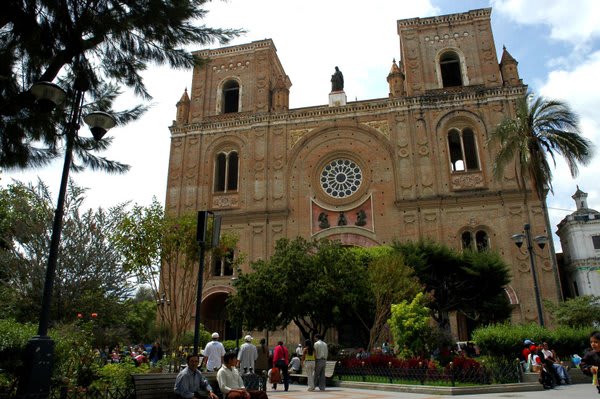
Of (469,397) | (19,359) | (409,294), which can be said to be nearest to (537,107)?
(409,294)

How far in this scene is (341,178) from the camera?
91.0 feet

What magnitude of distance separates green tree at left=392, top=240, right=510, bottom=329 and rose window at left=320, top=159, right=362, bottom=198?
6.02 m

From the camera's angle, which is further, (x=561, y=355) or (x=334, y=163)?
(x=334, y=163)

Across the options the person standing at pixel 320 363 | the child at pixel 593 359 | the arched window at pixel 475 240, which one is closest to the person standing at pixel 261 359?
the person standing at pixel 320 363

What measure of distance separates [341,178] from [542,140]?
12.7 meters

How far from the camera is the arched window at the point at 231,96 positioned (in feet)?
105

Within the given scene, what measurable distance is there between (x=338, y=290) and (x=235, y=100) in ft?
63.0

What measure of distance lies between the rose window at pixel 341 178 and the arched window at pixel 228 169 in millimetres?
5770

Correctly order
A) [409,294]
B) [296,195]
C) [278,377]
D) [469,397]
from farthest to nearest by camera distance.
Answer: [296,195]
[409,294]
[278,377]
[469,397]

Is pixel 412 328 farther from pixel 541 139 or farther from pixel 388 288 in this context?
pixel 541 139

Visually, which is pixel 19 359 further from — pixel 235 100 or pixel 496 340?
pixel 235 100

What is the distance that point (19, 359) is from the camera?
6105mm

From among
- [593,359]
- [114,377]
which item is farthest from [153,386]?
[593,359]

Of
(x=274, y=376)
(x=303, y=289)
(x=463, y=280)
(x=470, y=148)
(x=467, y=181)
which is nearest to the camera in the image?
(x=274, y=376)
